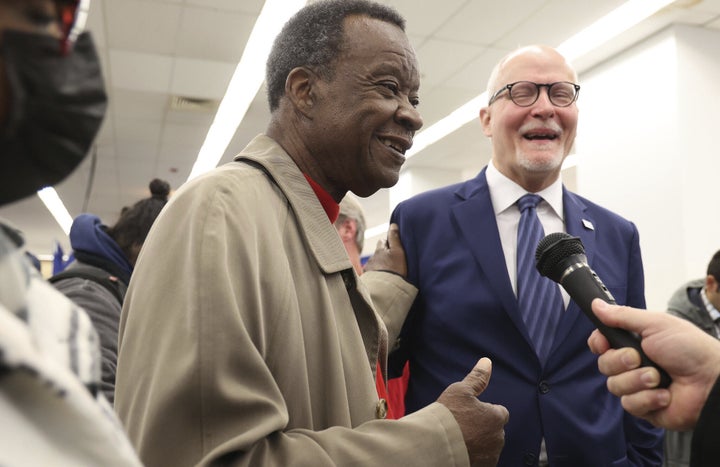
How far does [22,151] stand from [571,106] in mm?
1660

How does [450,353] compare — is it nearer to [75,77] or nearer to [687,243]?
[75,77]

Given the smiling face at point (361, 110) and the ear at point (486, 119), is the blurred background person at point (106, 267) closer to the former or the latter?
the smiling face at point (361, 110)

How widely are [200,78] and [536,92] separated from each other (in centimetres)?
424

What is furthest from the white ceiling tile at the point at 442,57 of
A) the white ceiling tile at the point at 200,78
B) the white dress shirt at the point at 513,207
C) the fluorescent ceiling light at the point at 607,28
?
the white dress shirt at the point at 513,207

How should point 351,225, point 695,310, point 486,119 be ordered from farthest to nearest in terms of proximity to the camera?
point 695,310 < point 351,225 < point 486,119

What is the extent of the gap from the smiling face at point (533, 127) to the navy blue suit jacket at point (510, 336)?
0.11 metres

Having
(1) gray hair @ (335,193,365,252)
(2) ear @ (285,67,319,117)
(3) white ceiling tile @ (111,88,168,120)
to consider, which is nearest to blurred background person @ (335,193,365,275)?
(1) gray hair @ (335,193,365,252)

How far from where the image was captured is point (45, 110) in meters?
0.45

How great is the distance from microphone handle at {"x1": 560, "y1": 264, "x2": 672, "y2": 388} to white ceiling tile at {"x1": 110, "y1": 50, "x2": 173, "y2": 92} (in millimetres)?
4688

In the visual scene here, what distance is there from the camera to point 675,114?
Answer: 436 cm

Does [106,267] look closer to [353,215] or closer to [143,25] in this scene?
[353,215]

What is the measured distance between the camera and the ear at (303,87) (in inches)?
46.5

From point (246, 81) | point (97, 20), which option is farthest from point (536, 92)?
point (246, 81)

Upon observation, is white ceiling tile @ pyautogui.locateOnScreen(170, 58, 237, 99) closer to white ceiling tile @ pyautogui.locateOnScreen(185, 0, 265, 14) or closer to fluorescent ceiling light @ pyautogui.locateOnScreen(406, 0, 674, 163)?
white ceiling tile @ pyautogui.locateOnScreen(185, 0, 265, 14)
